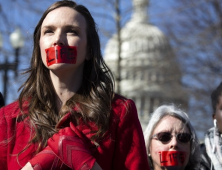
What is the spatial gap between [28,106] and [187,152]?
1637mm

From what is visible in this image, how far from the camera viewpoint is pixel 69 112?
9.20 ft

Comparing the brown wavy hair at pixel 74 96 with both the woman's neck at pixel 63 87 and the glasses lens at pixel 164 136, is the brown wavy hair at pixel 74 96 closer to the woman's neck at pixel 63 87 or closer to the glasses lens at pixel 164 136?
the woman's neck at pixel 63 87

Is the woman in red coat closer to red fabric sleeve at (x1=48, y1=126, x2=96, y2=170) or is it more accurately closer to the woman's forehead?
red fabric sleeve at (x1=48, y1=126, x2=96, y2=170)

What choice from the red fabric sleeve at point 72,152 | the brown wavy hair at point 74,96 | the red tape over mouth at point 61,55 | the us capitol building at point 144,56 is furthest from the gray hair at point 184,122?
the us capitol building at point 144,56

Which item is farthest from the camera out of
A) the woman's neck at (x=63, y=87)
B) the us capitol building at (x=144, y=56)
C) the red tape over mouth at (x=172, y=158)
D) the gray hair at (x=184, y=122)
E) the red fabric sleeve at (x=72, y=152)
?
the us capitol building at (x=144, y=56)

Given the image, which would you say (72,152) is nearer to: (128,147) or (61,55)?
(128,147)

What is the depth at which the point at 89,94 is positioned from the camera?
115 inches

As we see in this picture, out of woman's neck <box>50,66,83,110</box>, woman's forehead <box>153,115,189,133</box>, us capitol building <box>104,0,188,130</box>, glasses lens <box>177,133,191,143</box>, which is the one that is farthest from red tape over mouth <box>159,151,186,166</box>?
us capitol building <box>104,0,188,130</box>

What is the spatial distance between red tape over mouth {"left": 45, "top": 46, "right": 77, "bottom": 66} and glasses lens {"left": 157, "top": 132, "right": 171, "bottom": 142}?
1.50 metres

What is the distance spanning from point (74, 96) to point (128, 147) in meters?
0.39

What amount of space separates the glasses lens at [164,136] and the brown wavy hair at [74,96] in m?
1.24

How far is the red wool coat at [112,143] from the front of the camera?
2.77m

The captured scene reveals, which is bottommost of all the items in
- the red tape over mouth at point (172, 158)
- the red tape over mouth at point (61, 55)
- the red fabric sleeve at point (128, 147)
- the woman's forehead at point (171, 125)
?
the red tape over mouth at point (172, 158)

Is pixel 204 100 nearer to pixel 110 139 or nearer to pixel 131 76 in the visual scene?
pixel 131 76
